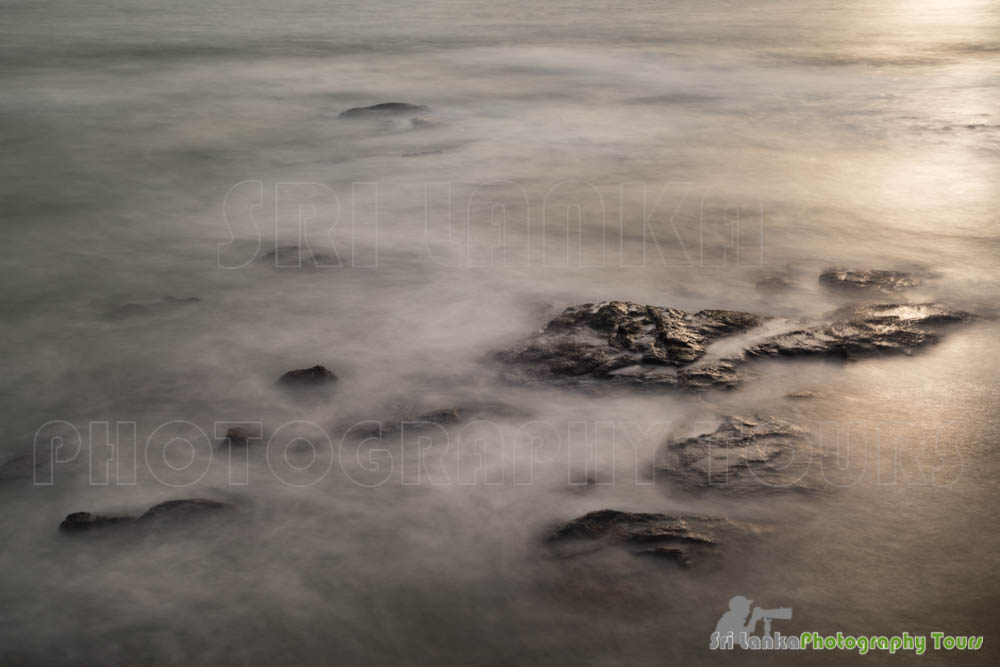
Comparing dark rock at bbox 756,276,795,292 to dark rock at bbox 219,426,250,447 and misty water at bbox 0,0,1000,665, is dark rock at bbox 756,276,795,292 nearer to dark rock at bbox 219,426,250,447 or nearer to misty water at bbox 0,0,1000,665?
misty water at bbox 0,0,1000,665

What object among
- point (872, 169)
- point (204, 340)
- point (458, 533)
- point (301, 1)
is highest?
point (301, 1)

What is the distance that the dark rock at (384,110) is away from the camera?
6.73m

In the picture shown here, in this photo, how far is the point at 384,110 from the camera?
22.3 feet

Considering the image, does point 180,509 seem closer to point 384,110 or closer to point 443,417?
point 443,417

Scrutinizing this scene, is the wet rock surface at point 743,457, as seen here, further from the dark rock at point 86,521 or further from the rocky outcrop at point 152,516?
the dark rock at point 86,521

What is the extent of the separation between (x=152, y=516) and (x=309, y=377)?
2.57ft

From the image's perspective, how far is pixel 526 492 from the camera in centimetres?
233

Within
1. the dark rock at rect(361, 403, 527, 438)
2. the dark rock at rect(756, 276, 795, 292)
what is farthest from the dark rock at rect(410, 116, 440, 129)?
the dark rock at rect(361, 403, 527, 438)

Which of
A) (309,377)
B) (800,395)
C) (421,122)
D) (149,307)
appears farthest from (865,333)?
(421,122)

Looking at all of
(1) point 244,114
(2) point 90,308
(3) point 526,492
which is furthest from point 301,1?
(3) point 526,492

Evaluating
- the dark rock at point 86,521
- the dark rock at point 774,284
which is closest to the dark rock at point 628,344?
the dark rock at point 774,284

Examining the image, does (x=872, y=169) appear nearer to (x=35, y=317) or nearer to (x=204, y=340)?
(x=204, y=340)

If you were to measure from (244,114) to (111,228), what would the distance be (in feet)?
8.90

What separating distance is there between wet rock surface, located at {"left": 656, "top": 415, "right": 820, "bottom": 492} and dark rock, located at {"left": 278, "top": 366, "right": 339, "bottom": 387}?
115 cm
